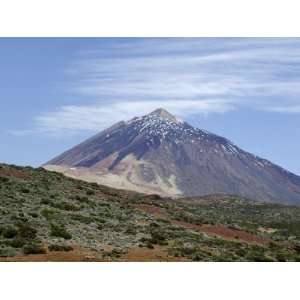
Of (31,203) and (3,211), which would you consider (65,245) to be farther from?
(31,203)

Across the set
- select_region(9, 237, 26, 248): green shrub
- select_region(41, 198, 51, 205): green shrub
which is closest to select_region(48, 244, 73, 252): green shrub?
select_region(9, 237, 26, 248): green shrub

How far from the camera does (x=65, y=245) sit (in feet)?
124

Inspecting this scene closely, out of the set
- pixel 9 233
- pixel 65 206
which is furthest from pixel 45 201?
pixel 9 233

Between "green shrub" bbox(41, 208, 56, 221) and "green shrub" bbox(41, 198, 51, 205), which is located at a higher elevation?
"green shrub" bbox(41, 198, 51, 205)

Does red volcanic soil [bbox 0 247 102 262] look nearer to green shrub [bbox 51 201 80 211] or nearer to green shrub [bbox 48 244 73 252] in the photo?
green shrub [bbox 48 244 73 252]

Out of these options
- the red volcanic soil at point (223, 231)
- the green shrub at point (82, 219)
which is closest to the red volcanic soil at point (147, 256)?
the green shrub at point (82, 219)

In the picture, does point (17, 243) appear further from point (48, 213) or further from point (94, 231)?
point (48, 213)

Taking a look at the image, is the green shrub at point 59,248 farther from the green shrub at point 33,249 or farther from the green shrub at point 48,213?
the green shrub at point 48,213

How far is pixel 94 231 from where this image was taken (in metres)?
44.3

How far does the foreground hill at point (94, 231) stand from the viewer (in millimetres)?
36844

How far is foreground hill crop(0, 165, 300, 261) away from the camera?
36.8 m
